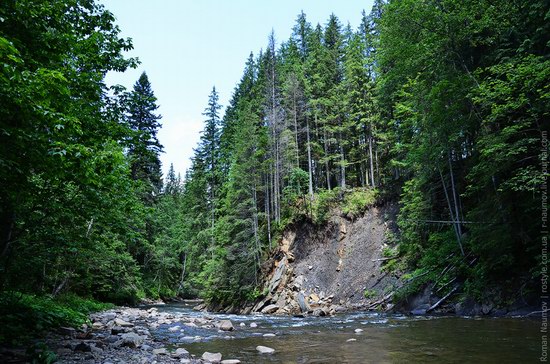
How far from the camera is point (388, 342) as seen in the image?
27.3 ft

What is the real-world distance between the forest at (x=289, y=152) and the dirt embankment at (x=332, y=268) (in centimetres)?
111

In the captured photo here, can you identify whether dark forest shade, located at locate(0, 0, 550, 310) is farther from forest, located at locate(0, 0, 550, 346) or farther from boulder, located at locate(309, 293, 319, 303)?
boulder, located at locate(309, 293, 319, 303)

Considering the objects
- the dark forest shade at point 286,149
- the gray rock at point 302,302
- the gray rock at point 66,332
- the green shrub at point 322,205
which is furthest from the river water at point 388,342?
the green shrub at point 322,205

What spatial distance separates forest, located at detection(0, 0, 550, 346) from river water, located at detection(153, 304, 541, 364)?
307 cm

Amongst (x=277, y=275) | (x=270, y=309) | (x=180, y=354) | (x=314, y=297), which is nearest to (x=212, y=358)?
(x=180, y=354)

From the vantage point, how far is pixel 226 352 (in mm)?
7961

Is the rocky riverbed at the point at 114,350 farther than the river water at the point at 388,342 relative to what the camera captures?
No

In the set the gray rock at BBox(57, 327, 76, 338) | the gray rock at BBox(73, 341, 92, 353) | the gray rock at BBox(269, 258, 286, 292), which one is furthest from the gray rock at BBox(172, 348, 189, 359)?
Answer: the gray rock at BBox(269, 258, 286, 292)

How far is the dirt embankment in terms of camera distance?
2020cm

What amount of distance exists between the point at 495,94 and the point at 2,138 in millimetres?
12369

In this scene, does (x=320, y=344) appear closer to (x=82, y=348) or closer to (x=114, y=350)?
(x=114, y=350)

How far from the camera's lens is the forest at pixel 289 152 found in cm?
537

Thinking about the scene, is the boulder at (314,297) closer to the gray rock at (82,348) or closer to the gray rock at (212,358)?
the gray rock at (212,358)

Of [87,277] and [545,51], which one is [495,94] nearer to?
[545,51]
